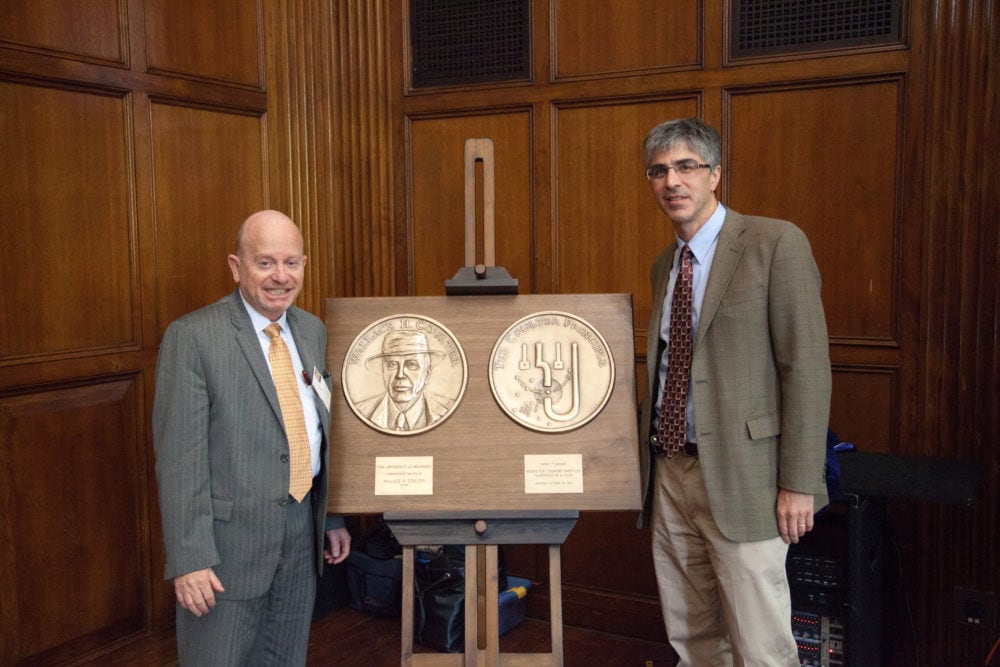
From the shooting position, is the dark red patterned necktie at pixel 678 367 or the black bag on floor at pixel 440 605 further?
the black bag on floor at pixel 440 605

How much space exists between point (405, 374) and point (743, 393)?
2.79ft

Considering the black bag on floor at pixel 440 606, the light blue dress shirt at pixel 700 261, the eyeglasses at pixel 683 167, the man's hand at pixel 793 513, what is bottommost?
the black bag on floor at pixel 440 606

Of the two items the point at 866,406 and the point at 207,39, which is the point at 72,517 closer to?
the point at 207,39

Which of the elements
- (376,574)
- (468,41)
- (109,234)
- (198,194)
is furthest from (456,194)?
(376,574)

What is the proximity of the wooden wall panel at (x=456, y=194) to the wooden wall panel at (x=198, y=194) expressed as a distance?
68 cm

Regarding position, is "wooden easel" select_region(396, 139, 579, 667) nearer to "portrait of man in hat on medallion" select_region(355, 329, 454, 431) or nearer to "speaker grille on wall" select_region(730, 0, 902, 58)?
"portrait of man in hat on medallion" select_region(355, 329, 454, 431)

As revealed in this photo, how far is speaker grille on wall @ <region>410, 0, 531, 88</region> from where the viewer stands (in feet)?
11.8

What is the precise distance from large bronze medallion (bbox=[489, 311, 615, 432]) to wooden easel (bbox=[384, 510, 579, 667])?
24cm

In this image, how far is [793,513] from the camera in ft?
7.06

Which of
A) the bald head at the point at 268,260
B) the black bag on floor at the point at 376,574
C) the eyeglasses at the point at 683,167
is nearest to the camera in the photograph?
the bald head at the point at 268,260

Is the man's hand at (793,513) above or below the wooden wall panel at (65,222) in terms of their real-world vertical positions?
below

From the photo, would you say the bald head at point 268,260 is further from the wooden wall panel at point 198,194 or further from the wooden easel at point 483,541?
the wooden wall panel at point 198,194

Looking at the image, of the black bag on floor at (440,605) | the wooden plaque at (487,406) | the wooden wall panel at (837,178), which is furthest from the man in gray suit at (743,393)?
the black bag on floor at (440,605)

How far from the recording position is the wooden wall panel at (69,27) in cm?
267
